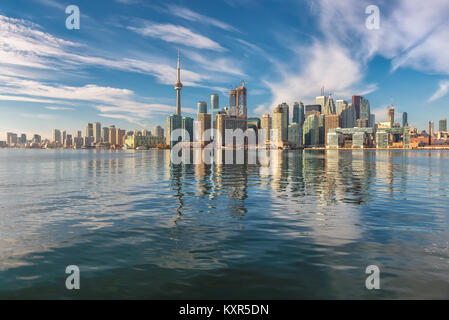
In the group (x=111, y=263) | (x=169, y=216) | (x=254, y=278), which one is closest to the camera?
(x=254, y=278)

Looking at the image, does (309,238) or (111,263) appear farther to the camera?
(309,238)

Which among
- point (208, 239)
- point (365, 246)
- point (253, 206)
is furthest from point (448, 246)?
point (253, 206)

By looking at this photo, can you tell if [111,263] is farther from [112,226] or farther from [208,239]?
[112,226]

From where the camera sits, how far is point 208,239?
18.0 metres

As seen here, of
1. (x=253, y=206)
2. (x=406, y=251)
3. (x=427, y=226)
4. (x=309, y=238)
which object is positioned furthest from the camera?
(x=253, y=206)

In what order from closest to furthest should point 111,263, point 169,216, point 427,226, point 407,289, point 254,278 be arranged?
point 407,289 → point 254,278 → point 111,263 → point 427,226 → point 169,216

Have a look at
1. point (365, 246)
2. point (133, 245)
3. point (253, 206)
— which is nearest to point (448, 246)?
point (365, 246)

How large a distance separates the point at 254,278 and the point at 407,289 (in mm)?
6262

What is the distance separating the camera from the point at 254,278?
12.6 metres

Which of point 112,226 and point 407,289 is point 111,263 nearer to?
point 112,226
